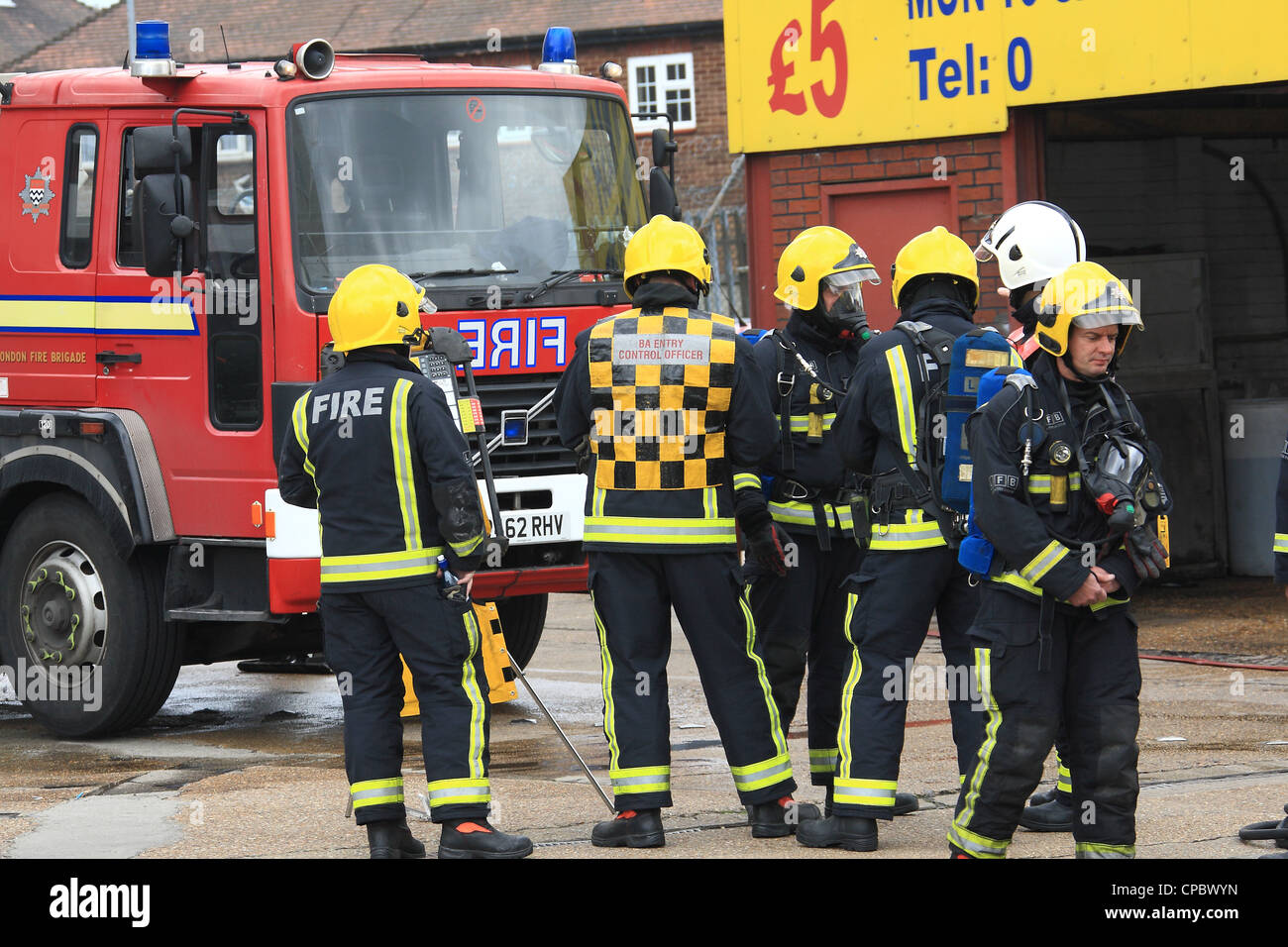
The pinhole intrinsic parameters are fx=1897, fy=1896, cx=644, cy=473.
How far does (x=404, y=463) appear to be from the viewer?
19.4 ft

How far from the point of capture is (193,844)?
633 cm

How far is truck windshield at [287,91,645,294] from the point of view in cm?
805

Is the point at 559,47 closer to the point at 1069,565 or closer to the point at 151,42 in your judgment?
the point at 151,42

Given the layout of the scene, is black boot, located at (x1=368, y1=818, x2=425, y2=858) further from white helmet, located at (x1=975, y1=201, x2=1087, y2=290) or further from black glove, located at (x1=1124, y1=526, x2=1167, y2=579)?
white helmet, located at (x1=975, y1=201, x2=1087, y2=290)

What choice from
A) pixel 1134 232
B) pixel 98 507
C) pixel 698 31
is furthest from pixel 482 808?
pixel 698 31

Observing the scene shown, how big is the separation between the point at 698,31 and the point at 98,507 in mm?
28611

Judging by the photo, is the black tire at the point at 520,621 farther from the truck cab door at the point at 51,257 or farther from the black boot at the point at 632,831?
the black boot at the point at 632,831

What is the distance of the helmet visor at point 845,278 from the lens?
21.2 feet

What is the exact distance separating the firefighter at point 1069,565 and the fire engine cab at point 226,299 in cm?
341

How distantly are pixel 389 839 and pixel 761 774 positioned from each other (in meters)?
1.22

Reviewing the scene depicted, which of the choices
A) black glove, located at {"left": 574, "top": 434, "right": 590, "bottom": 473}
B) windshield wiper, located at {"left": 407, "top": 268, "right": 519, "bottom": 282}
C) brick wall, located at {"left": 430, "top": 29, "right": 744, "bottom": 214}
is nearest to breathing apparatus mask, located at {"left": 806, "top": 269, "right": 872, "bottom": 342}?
black glove, located at {"left": 574, "top": 434, "right": 590, "bottom": 473}

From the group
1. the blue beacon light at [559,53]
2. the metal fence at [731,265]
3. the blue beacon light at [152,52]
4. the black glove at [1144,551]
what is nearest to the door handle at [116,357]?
the blue beacon light at [152,52]

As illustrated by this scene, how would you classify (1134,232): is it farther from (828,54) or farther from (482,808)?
(482,808)
